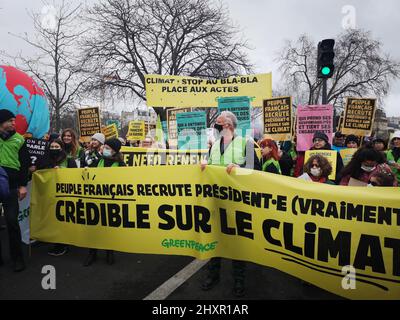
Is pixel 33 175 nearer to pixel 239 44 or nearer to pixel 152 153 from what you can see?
pixel 152 153

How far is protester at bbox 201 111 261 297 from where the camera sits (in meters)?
3.54

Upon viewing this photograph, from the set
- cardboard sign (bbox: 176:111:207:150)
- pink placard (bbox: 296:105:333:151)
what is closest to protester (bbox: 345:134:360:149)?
pink placard (bbox: 296:105:333:151)

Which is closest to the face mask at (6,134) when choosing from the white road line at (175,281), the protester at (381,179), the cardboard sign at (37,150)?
the cardboard sign at (37,150)

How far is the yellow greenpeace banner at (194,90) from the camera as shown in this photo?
8305 mm

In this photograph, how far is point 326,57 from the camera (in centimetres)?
693

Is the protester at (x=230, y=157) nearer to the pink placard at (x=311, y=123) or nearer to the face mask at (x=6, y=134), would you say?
the face mask at (x=6, y=134)

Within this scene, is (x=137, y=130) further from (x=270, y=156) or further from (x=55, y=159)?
(x=270, y=156)

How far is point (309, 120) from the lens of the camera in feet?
22.9

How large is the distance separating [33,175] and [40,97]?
183 cm

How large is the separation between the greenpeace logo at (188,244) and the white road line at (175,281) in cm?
44

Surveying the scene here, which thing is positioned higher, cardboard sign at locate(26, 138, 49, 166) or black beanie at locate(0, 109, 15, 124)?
black beanie at locate(0, 109, 15, 124)

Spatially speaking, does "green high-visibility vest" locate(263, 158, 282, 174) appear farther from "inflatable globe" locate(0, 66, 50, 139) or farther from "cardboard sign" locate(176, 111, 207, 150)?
"inflatable globe" locate(0, 66, 50, 139)

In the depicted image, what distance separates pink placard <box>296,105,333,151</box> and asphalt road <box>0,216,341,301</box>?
3.44 metres

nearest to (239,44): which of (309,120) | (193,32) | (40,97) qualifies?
(193,32)
